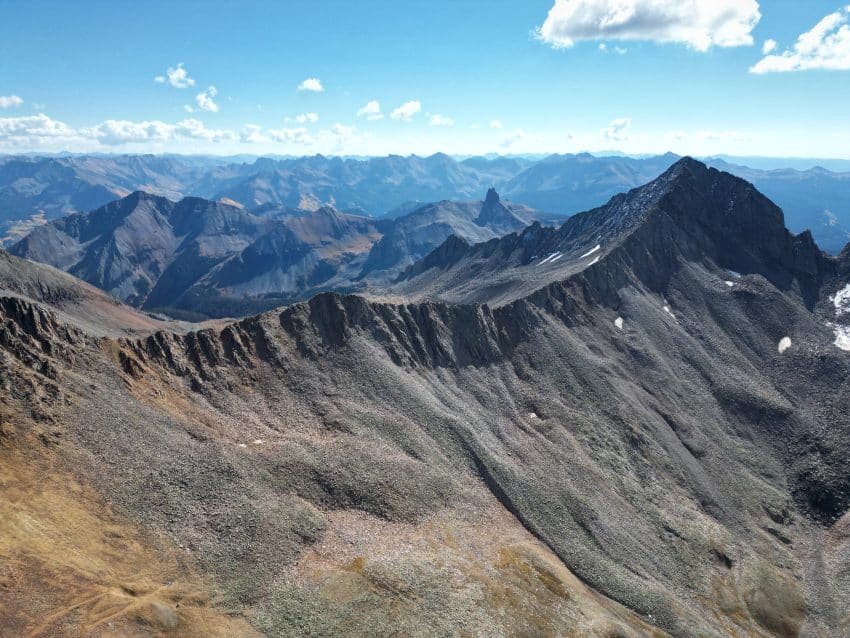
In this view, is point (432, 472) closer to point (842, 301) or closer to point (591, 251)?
point (591, 251)

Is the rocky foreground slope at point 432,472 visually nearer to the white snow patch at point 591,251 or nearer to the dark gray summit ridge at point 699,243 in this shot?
the dark gray summit ridge at point 699,243

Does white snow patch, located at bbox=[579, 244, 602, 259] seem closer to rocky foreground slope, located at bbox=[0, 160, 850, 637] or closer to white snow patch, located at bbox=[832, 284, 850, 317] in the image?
rocky foreground slope, located at bbox=[0, 160, 850, 637]

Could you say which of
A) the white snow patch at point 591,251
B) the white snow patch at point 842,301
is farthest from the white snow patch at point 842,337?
the white snow patch at point 591,251

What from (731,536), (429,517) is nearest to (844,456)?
(731,536)

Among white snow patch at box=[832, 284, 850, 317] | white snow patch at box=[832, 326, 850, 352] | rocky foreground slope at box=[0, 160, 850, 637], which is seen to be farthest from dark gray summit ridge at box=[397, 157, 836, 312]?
rocky foreground slope at box=[0, 160, 850, 637]

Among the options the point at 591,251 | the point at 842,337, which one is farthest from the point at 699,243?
the point at 842,337

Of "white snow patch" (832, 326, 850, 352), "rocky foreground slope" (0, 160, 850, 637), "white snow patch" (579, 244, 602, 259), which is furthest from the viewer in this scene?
"white snow patch" (579, 244, 602, 259)
